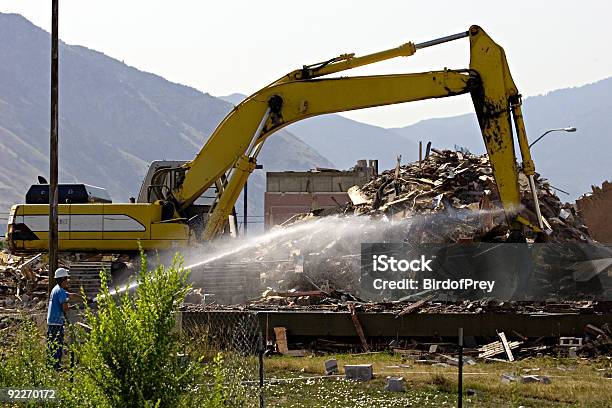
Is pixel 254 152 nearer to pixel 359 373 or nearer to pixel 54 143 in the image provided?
pixel 54 143

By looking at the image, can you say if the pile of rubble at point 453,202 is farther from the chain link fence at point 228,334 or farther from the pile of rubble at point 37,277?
the pile of rubble at point 37,277

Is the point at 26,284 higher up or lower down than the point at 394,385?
higher up

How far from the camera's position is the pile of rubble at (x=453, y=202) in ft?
86.4

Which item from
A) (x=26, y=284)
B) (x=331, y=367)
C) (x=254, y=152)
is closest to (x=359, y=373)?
(x=331, y=367)

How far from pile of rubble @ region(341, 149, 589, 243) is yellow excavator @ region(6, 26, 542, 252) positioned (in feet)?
11.6

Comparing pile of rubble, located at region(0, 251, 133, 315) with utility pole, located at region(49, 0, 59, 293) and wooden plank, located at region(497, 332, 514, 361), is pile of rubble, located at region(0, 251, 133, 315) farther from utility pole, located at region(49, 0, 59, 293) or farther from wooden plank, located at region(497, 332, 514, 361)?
wooden plank, located at region(497, 332, 514, 361)

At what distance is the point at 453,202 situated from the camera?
28.2 metres

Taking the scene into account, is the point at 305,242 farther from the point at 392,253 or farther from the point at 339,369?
the point at 339,369

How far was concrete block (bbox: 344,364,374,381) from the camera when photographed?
1611 cm

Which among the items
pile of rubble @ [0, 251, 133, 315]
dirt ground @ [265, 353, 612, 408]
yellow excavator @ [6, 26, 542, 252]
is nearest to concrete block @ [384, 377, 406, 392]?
dirt ground @ [265, 353, 612, 408]

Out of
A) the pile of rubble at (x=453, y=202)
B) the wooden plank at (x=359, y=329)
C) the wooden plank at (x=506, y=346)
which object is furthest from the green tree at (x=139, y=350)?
the pile of rubble at (x=453, y=202)

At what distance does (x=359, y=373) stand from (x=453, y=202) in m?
12.8

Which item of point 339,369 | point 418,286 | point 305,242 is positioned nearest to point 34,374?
point 339,369

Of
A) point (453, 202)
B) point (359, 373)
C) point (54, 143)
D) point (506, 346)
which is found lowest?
point (359, 373)
